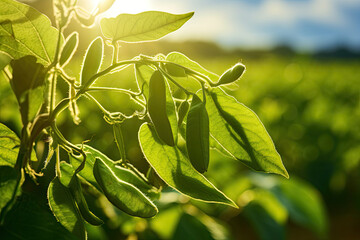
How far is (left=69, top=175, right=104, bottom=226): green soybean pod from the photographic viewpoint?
0.54m

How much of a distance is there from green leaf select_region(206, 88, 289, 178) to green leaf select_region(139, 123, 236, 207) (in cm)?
5

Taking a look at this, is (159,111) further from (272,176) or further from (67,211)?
(272,176)

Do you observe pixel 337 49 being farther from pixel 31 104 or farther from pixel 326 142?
pixel 31 104

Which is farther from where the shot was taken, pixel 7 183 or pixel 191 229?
pixel 191 229

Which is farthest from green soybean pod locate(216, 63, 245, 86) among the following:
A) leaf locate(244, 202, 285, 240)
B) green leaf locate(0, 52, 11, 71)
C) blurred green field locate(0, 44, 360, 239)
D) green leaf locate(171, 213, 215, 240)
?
leaf locate(244, 202, 285, 240)

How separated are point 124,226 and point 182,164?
1.04 m

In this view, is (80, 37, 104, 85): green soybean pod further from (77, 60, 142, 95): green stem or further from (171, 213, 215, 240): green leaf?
Result: (171, 213, 215, 240): green leaf

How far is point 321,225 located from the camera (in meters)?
1.99

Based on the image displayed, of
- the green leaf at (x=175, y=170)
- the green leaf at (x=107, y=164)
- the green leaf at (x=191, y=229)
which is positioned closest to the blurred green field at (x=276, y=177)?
the green leaf at (x=191, y=229)

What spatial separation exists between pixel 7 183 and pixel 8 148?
0.06 meters

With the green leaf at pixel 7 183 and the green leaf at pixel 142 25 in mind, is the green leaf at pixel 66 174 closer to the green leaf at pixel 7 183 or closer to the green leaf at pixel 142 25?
the green leaf at pixel 7 183

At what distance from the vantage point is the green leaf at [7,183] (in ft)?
1.86

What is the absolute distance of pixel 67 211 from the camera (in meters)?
→ 0.56

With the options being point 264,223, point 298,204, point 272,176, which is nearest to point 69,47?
point 264,223
